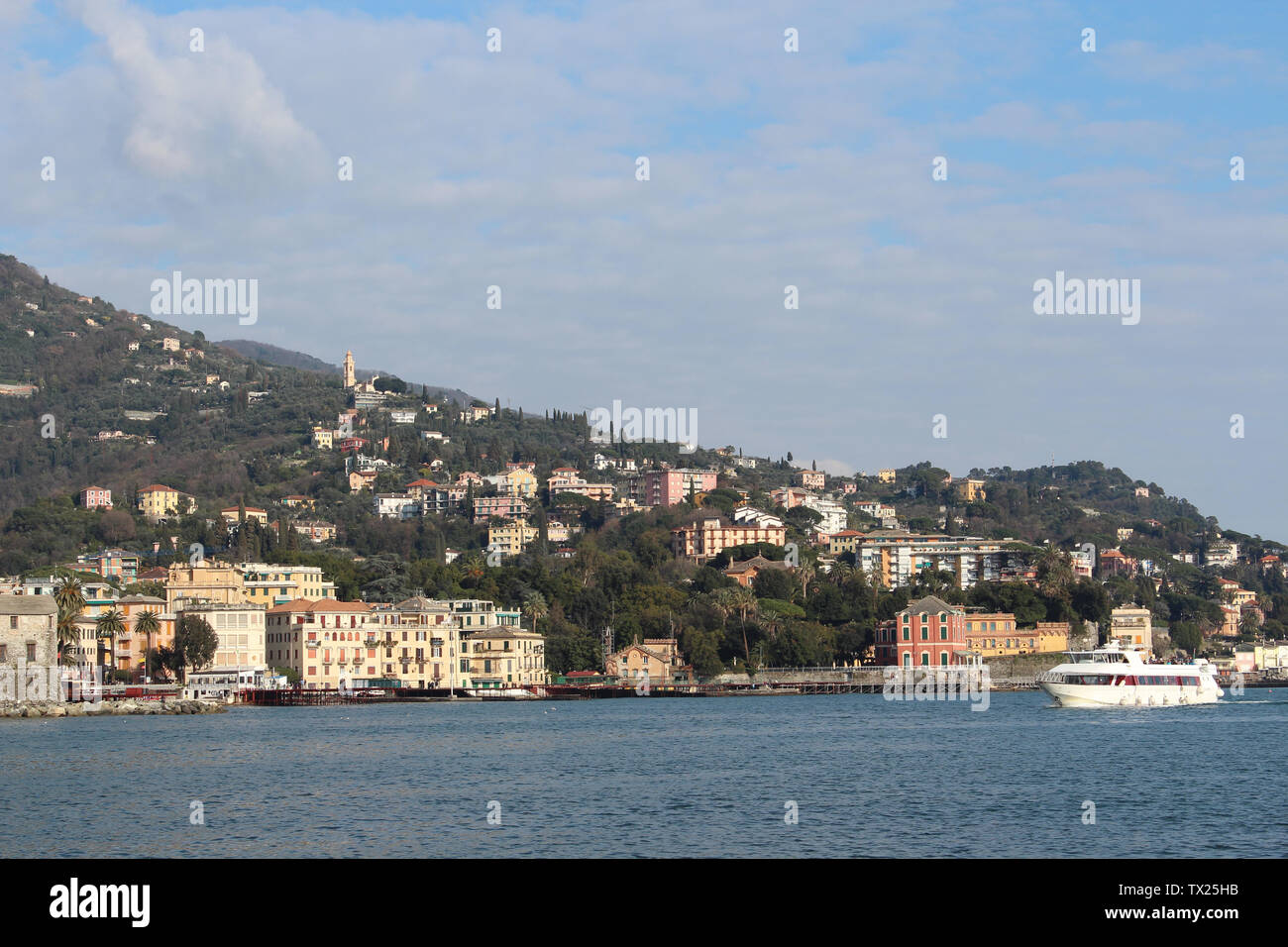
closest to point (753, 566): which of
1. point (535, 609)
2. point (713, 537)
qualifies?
point (713, 537)

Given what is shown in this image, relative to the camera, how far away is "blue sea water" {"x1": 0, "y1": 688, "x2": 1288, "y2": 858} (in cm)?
2770

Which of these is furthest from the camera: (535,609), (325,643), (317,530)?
(317,530)

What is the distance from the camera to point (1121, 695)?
263 ft

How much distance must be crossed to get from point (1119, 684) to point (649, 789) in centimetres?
4989

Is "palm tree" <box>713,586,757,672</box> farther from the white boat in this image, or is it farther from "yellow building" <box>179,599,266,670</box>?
"yellow building" <box>179,599,266,670</box>

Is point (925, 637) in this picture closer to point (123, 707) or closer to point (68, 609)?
point (123, 707)

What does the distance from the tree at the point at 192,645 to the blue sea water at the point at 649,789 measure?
27211 millimetres

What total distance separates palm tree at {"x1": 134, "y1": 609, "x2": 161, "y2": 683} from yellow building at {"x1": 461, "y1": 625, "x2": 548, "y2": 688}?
2279cm

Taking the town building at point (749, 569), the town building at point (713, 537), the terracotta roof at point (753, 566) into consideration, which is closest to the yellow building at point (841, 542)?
the town building at point (713, 537)

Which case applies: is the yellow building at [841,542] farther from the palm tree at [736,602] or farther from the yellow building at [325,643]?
the yellow building at [325,643]

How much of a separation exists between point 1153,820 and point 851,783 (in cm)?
924
